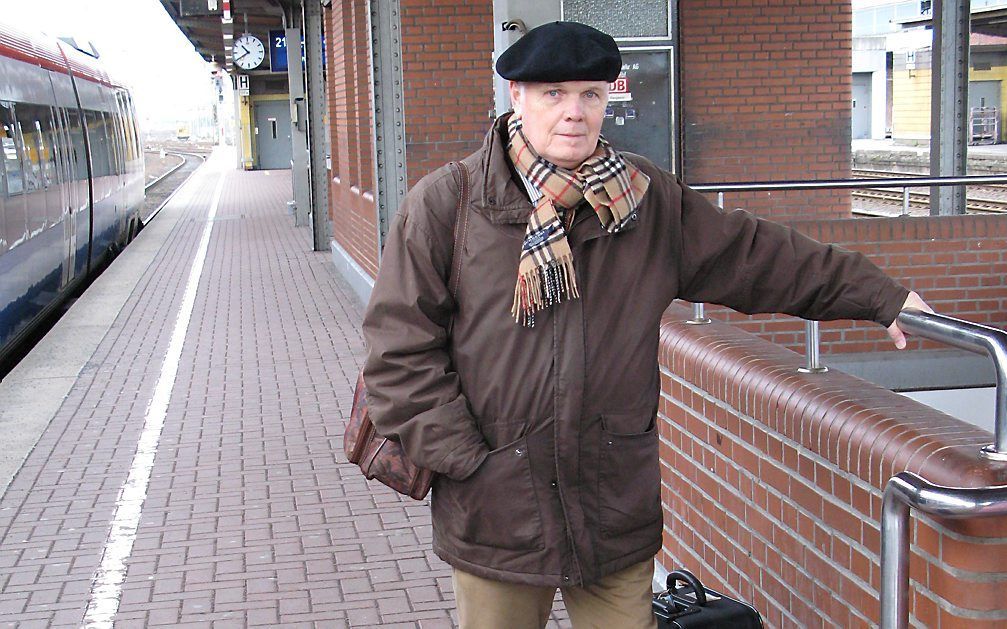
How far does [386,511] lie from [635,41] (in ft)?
12.5

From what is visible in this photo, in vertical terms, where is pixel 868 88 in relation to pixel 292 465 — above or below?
above

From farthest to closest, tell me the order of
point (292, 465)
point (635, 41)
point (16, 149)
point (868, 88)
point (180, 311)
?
point (868, 88), point (180, 311), point (16, 149), point (635, 41), point (292, 465)

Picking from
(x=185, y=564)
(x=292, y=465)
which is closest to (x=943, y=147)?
(x=292, y=465)

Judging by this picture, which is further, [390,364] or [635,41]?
[635,41]

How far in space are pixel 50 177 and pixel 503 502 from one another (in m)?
10.4

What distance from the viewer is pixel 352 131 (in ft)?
48.6

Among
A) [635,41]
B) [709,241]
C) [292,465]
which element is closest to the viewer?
[709,241]

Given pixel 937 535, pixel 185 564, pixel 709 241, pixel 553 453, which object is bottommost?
pixel 185 564

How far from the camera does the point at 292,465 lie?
676 centimetres

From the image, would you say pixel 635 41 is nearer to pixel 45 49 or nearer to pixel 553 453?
pixel 553 453

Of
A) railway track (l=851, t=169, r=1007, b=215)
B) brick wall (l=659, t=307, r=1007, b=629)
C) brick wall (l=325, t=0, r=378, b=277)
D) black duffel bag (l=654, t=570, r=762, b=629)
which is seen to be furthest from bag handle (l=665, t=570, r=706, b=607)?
railway track (l=851, t=169, r=1007, b=215)

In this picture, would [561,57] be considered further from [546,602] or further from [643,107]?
[643,107]

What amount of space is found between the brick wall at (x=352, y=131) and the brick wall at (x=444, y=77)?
1.11m

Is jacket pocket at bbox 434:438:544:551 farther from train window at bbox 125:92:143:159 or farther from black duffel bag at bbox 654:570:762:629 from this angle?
train window at bbox 125:92:143:159
